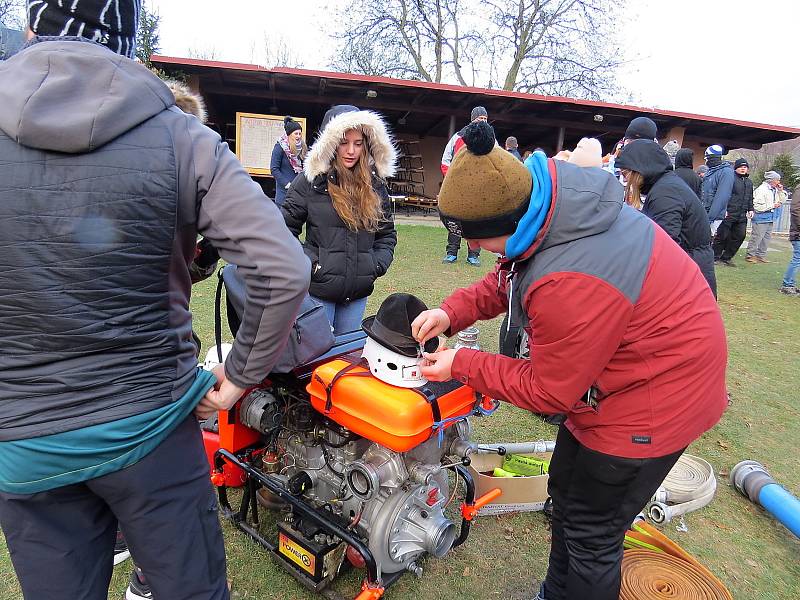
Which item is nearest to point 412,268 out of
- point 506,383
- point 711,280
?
point 711,280

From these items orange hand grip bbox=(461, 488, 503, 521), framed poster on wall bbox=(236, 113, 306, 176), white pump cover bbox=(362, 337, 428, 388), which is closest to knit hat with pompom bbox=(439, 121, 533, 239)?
white pump cover bbox=(362, 337, 428, 388)

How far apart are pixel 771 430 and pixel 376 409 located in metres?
3.95

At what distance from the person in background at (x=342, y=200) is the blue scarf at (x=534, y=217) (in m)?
1.80

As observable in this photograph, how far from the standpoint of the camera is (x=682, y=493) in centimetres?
312

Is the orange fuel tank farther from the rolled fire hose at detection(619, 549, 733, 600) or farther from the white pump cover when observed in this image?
the rolled fire hose at detection(619, 549, 733, 600)

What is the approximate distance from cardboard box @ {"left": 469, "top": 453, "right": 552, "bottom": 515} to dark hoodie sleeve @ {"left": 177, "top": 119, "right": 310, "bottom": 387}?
188cm

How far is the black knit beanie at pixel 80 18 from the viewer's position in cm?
120

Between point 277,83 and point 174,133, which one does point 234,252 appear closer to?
point 174,133

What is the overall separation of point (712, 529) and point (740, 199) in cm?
946

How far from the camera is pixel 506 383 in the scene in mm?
1688

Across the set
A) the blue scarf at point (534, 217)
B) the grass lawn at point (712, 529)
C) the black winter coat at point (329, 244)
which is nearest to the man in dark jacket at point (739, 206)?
the grass lawn at point (712, 529)

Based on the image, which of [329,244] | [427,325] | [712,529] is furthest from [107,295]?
[712,529]

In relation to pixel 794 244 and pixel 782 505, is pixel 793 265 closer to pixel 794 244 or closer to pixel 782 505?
pixel 794 244

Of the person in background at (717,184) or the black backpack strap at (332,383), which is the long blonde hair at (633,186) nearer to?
the black backpack strap at (332,383)
